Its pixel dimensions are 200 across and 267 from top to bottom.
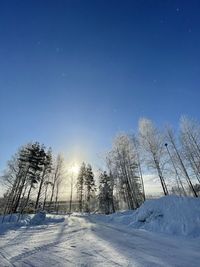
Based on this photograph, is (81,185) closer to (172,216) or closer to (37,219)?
(37,219)

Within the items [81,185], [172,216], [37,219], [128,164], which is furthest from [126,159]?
[81,185]

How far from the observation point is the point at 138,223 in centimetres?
1204

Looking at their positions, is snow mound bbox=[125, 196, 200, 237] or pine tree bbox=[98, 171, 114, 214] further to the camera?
pine tree bbox=[98, 171, 114, 214]

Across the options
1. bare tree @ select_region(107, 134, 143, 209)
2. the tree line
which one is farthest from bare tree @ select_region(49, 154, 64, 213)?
bare tree @ select_region(107, 134, 143, 209)

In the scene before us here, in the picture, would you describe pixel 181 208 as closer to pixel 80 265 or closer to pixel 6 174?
pixel 80 265

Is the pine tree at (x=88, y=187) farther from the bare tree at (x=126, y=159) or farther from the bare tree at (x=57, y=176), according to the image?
the bare tree at (x=126, y=159)

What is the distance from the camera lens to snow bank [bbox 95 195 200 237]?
8416 mm

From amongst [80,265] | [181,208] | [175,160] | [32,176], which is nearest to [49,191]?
[32,176]

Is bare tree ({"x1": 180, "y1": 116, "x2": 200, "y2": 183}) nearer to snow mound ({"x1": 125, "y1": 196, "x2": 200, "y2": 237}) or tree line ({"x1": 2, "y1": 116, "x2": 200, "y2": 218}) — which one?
tree line ({"x1": 2, "y1": 116, "x2": 200, "y2": 218})

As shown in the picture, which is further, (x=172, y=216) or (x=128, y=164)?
(x=128, y=164)

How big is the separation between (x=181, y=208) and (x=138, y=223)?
359cm

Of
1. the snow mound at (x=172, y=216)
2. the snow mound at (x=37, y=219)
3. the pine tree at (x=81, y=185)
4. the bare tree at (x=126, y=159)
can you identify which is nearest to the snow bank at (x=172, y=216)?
the snow mound at (x=172, y=216)

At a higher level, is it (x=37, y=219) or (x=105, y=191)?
(x=105, y=191)

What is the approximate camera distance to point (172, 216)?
9930 mm
